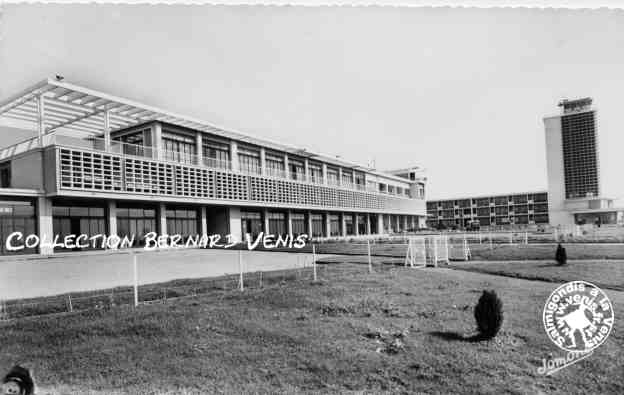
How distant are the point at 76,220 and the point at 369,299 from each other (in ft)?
60.3

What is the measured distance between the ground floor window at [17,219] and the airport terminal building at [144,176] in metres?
0.05

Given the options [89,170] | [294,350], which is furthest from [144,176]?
[294,350]

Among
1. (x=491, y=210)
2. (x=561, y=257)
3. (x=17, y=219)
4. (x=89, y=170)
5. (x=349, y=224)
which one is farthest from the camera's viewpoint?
(x=491, y=210)

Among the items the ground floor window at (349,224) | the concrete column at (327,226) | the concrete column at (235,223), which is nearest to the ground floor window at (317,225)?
the concrete column at (327,226)

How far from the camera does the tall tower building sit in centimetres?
4412

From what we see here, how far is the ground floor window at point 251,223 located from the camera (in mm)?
29831

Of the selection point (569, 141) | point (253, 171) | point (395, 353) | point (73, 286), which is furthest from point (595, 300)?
point (569, 141)

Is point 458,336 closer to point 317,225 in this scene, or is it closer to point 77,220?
point 77,220

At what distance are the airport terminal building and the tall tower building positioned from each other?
28078 mm

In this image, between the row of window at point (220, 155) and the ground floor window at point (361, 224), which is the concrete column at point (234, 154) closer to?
the row of window at point (220, 155)

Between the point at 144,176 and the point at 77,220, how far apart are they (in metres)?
4.07

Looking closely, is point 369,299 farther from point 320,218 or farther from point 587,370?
point 320,218

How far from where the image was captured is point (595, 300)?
430cm

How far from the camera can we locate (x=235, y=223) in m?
28.6
